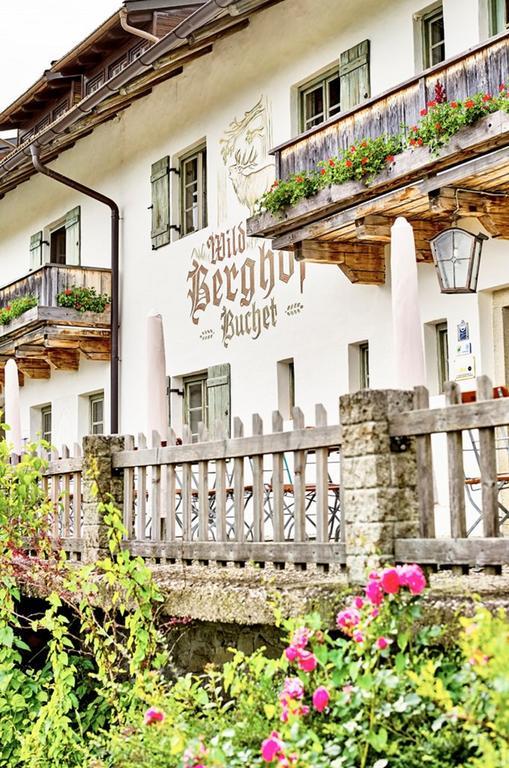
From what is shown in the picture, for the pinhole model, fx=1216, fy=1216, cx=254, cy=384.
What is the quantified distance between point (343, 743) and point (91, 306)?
13.1m

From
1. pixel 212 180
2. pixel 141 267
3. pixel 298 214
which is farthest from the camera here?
pixel 141 267

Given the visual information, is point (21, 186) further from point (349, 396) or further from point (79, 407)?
point (349, 396)

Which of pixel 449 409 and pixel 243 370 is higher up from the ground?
pixel 243 370

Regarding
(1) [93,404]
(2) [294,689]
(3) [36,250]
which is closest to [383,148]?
(2) [294,689]

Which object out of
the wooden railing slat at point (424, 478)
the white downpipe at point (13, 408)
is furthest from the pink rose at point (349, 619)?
the white downpipe at point (13, 408)

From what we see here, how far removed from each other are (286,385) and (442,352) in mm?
2543

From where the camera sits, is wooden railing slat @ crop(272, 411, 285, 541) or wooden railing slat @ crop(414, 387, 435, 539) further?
wooden railing slat @ crop(272, 411, 285, 541)

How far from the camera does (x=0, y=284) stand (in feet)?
71.6

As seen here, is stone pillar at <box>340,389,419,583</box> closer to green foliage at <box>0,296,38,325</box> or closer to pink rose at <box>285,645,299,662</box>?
pink rose at <box>285,645,299,662</box>

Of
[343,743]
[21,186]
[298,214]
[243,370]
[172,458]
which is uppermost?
[21,186]

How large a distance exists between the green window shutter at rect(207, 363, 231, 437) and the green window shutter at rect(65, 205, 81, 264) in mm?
4921

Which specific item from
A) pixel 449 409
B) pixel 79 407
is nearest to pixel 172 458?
pixel 449 409

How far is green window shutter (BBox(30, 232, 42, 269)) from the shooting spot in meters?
20.2

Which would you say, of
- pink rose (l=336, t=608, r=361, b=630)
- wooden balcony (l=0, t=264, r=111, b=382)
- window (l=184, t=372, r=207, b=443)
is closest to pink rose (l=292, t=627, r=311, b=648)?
pink rose (l=336, t=608, r=361, b=630)
